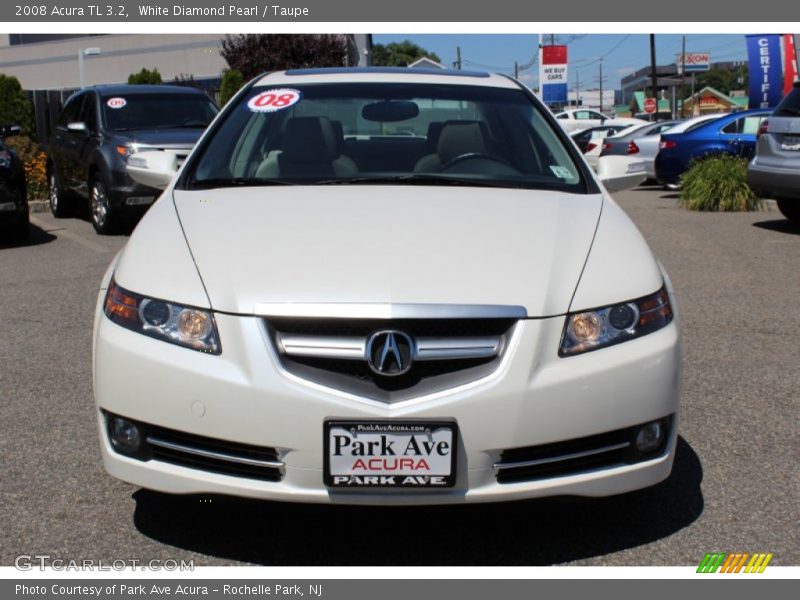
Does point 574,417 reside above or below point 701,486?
above

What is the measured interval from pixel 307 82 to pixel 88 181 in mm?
7368

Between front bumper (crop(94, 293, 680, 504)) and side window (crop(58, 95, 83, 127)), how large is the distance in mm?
9993

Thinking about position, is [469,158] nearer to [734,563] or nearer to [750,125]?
[734,563]

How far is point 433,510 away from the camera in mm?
3725

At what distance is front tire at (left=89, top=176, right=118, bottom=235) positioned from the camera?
11102 mm

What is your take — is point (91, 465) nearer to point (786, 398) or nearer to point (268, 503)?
point (268, 503)

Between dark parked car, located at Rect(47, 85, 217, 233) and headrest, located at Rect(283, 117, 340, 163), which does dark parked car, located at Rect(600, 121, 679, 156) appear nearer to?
dark parked car, located at Rect(47, 85, 217, 233)

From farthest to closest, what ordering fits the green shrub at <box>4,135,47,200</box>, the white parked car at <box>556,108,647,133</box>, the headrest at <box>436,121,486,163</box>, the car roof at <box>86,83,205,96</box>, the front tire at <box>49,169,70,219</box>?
the white parked car at <box>556,108,647,133</box> → the green shrub at <box>4,135,47,200</box> → the front tire at <box>49,169,70,219</box> → the car roof at <box>86,83,205,96</box> → the headrest at <box>436,121,486,163</box>

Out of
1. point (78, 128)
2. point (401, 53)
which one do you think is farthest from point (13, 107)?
point (401, 53)

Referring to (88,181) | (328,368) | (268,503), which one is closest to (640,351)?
(328,368)

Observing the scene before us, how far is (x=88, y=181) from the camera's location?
458 inches

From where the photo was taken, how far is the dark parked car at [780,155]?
35.2ft

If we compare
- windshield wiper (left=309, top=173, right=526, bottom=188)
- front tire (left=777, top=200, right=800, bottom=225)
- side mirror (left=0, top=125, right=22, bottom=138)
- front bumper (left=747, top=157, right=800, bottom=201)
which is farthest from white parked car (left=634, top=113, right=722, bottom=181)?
windshield wiper (left=309, top=173, right=526, bottom=188)

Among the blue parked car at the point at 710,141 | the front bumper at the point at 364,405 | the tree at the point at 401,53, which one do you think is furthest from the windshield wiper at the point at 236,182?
the tree at the point at 401,53
